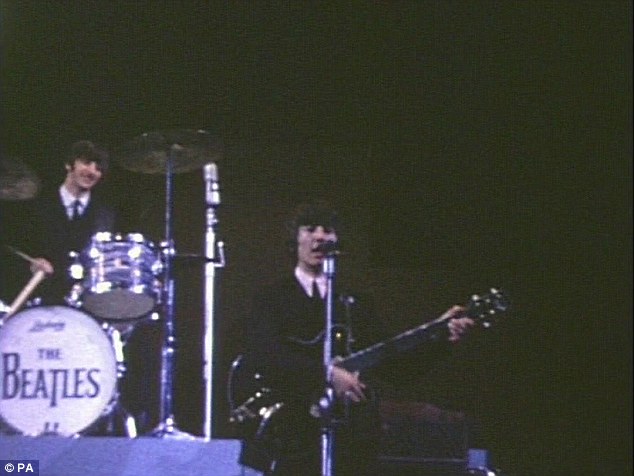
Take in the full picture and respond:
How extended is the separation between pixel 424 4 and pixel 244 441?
6.46ft

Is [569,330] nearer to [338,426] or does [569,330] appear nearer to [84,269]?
[338,426]

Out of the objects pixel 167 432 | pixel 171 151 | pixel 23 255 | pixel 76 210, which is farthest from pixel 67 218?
pixel 167 432

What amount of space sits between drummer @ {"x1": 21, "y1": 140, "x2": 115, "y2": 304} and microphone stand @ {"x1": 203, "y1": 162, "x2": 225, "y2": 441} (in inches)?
19.0

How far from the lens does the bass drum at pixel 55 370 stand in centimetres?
468

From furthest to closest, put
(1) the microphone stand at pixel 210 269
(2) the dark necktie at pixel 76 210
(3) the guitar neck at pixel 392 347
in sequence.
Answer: (2) the dark necktie at pixel 76 210 → (1) the microphone stand at pixel 210 269 → (3) the guitar neck at pixel 392 347

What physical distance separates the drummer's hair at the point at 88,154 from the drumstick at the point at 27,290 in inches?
20.3

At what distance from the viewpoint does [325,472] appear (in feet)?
13.5

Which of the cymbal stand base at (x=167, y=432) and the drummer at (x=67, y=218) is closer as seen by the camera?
the cymbal stand base at (x=167, y=432)

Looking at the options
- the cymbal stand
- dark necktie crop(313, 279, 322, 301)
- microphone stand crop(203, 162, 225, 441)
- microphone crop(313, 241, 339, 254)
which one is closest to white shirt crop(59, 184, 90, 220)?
the cymbal stand

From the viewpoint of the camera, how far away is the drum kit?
15.4 feet

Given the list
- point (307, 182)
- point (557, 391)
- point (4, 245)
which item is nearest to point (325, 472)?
point (557, 391)

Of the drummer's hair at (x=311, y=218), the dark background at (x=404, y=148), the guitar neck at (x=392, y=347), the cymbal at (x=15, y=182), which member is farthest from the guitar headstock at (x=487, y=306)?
the cymbal at (x=15, y=182)

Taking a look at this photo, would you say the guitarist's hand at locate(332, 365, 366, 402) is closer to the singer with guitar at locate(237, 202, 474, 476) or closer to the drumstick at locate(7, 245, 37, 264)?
the singer with guitar at locate(237, 202, 474, 476)

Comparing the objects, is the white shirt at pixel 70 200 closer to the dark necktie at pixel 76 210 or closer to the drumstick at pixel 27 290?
the dark necktie at pixel 76 210
